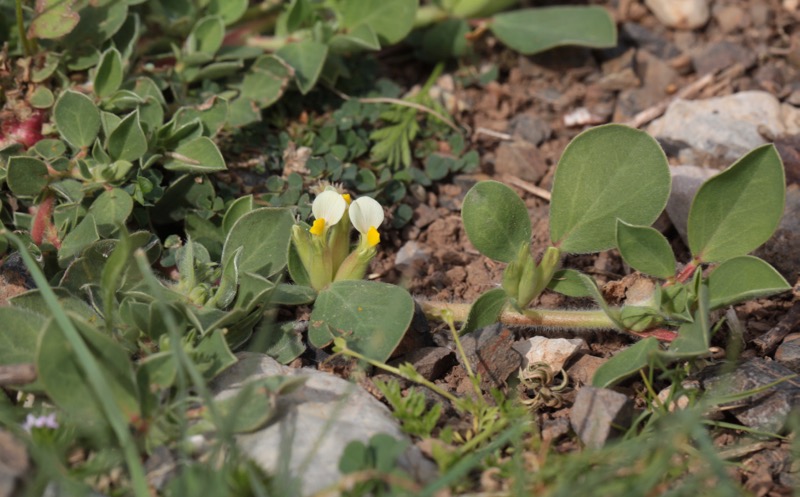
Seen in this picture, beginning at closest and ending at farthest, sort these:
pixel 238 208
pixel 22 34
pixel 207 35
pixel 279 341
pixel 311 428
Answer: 1. pixel 311 428
2. pixel 279 341
3. pixel 238 208
4. pixel 22 34
5. pixel 207 35

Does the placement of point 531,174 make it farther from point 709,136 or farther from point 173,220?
point 173,220

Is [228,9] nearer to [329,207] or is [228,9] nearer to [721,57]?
[329,207]

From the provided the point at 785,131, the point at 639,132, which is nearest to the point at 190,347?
the point at 639,132

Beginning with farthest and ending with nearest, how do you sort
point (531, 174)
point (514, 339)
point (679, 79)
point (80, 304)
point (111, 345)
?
point (679, 79) < point (531, 174) < point (514, 339) < point (80, 304) < point (111, 345)

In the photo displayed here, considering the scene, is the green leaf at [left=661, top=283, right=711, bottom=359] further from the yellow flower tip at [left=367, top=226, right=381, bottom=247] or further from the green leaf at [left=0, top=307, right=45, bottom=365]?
the green leaf at [left=0, top=307, right=45, bottom=365]

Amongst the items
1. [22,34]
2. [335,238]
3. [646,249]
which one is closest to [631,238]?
[646,249]
